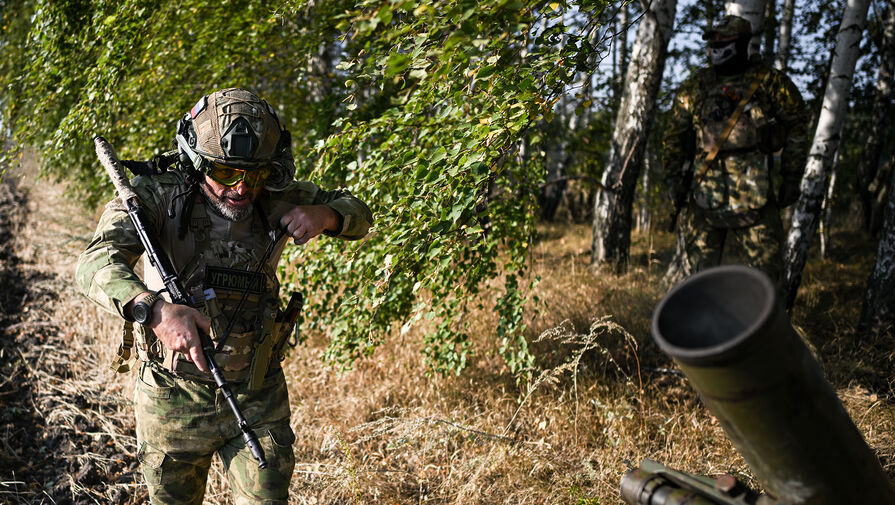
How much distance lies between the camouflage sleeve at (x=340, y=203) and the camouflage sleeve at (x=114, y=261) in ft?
1.94

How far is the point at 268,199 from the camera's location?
8.48ft

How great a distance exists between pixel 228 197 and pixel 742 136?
3317mm

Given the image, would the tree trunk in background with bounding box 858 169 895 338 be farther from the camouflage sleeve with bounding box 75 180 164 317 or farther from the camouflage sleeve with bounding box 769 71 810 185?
the camouflage sleeve with bounding box 75 180 164 317

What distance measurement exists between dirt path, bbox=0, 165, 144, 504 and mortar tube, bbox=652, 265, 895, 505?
343 cm

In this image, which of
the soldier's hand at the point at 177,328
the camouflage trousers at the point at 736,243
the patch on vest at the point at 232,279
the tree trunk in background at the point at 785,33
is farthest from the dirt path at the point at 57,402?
the tree trunk in background at the point at 785,33

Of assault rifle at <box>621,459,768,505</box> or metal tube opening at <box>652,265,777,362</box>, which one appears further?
assault rifle at <box>621,459,768,505</box>

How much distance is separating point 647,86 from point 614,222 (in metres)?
1.59

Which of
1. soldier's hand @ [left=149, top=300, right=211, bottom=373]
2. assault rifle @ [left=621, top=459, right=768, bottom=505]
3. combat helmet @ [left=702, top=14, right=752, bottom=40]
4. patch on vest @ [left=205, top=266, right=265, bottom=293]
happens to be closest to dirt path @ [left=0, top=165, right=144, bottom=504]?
patch on vest @ [left=205, top=266, right=265, bottom=293]

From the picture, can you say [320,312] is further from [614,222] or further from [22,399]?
[614,222]

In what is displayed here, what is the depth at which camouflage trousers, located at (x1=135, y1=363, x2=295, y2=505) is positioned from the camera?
2283 millimetres

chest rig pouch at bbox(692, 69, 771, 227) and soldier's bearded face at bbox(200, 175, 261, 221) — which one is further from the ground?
soldier's bearded face at bbox(200, 175, 261, 221)

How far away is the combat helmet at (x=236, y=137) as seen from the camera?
7.45ft

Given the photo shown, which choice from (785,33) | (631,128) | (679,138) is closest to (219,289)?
(679,138)

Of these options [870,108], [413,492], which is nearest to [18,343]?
[413,492]
